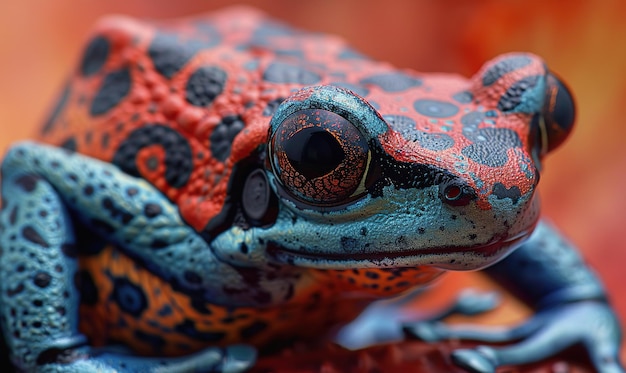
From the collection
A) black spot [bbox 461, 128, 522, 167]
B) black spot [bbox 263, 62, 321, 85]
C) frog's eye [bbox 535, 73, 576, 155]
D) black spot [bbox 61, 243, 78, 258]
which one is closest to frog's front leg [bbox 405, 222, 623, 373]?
frog's eye [bbox 535, 73, 576, 155]

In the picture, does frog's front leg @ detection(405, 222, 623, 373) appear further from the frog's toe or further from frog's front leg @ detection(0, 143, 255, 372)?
frog's front leg @ detection(0, 143, 255, 372)

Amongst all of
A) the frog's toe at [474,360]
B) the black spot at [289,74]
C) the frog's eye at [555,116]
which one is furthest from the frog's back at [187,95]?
the frog's toe at [474,360]

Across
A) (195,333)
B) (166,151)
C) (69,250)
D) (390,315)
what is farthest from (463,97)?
(390,315)

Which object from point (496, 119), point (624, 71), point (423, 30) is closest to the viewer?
point (496, 119)

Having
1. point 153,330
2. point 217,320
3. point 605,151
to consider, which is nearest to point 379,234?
point 217,320

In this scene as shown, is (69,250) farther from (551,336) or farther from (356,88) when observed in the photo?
(551,336)

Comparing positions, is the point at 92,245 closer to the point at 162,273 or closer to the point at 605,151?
the point at 162,273

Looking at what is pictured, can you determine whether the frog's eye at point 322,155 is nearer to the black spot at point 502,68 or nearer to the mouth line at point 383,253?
the mouth line at point 383,253
